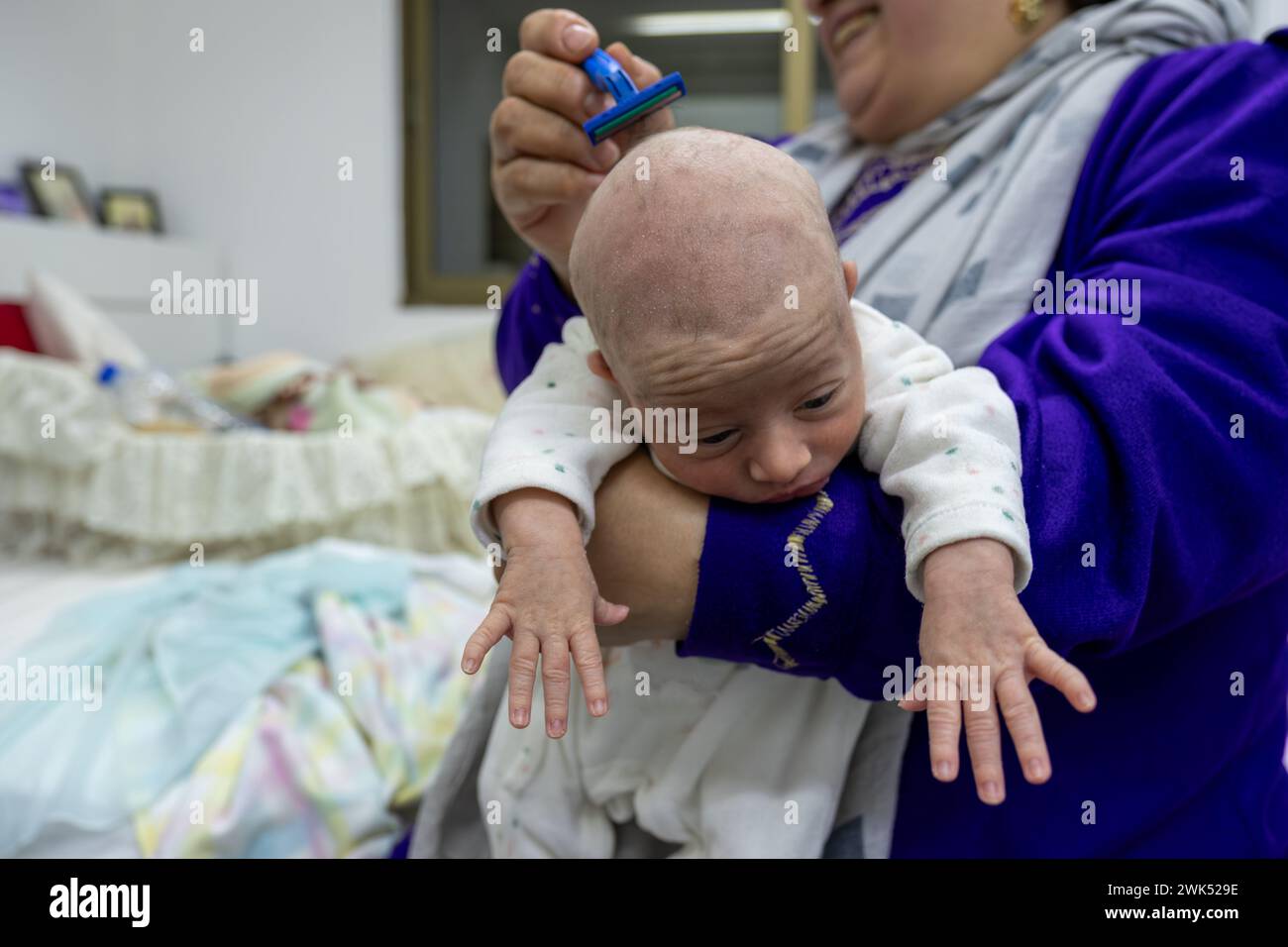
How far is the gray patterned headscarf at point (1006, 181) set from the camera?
2.46ft

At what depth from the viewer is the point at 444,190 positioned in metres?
3.90

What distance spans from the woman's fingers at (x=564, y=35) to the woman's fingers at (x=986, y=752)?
0.50 m

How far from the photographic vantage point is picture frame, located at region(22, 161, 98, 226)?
3.24 m

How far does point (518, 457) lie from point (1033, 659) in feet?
0.98

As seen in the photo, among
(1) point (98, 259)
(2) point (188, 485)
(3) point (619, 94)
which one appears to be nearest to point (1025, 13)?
(3) point (619, 94)

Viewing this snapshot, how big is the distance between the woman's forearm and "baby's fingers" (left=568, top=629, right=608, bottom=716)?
0.31ft

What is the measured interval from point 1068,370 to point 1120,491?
80 millimetres

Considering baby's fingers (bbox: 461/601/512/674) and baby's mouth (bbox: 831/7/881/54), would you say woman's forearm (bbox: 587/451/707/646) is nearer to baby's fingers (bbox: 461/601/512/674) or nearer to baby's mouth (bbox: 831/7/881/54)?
baby's fingers (bbox: 461/601/512/674)

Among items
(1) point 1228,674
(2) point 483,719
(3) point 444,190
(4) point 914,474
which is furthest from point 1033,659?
(3) point 444,190

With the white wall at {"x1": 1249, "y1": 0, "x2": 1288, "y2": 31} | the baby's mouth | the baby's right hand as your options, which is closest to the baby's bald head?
the baby's right hand

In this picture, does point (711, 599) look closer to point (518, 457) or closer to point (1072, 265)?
point (518, 457)

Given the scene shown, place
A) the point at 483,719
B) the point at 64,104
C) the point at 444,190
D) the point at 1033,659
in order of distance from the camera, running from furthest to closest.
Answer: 1. the point at 444,190
2. the point at 64,104
3. the point at 483,719
4. the point at 1033,659

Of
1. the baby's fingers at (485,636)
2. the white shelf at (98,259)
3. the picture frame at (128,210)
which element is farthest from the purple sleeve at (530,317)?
the picture frame at (128,210)
